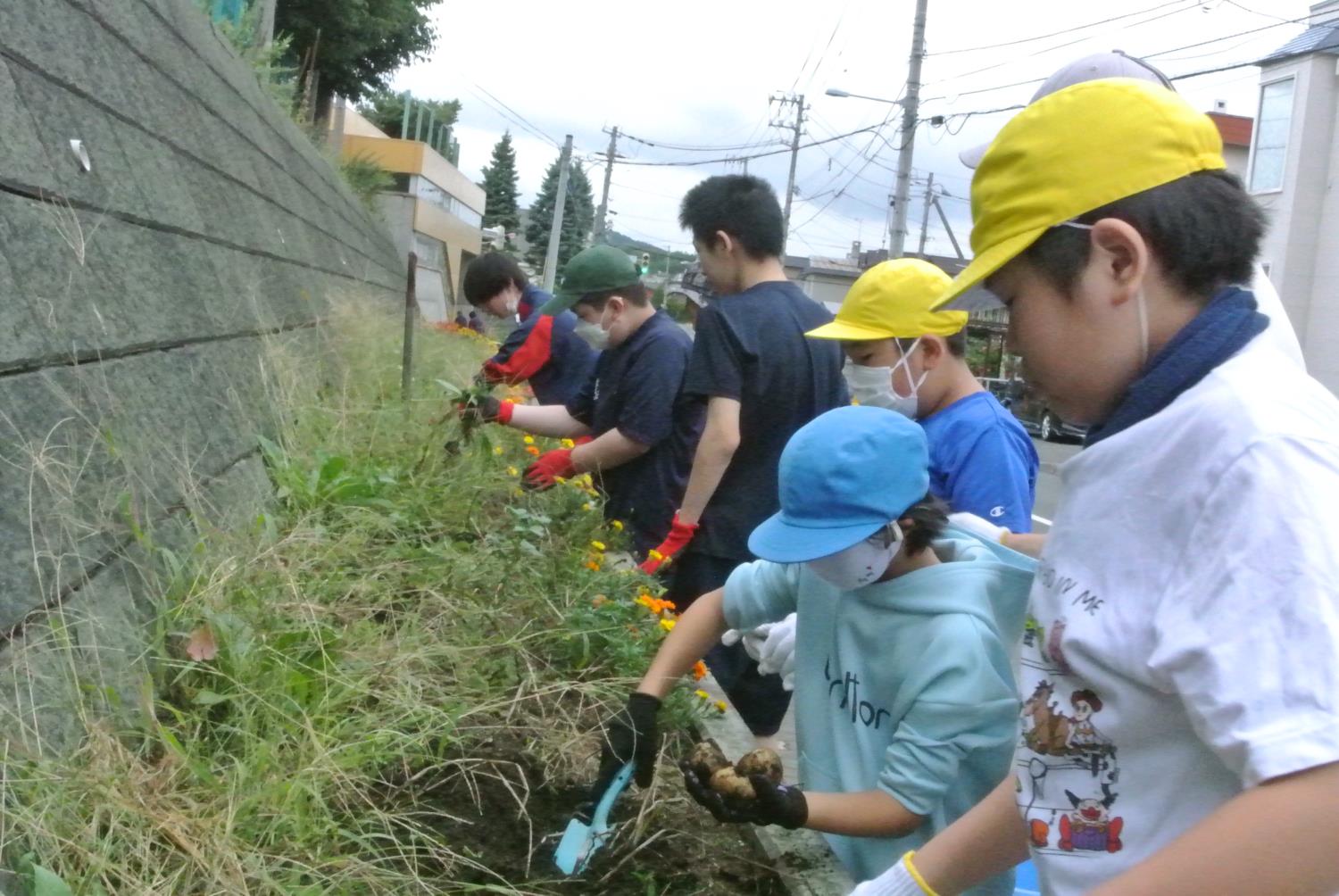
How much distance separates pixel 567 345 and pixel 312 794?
3501 millimetres

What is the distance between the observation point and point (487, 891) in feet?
7.46

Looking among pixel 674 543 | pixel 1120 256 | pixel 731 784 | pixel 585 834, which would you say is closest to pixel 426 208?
pixel 674 543

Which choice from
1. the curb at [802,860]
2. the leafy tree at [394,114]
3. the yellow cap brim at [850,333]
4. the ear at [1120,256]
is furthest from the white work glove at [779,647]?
the leafy tree at [394,114]

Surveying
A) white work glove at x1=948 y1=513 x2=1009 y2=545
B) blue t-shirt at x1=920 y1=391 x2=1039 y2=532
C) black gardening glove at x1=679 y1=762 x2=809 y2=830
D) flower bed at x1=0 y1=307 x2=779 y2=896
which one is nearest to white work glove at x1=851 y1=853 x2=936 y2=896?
black gardening glove at x1=679 y1=762 x2=809 y2=830

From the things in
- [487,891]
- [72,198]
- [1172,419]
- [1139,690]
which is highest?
[72,198]

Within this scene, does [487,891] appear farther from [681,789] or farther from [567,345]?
[567,345]

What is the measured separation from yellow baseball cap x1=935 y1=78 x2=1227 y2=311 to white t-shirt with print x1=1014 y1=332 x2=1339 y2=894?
0.65ft

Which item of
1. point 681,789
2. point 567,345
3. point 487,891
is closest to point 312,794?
point 487,891

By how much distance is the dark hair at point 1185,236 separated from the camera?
44.7 inches

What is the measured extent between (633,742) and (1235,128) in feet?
139

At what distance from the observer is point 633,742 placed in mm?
2254

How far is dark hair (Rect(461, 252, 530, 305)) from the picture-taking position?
6574mm

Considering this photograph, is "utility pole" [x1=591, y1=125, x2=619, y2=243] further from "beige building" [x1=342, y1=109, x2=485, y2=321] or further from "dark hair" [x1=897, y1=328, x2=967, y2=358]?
"dark hair" [x1=897, y1=328, x2=967, y2=358]

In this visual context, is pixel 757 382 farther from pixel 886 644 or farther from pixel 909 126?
pixel 909 126
